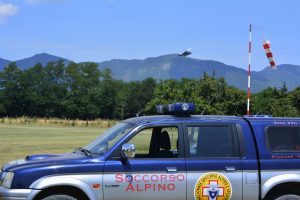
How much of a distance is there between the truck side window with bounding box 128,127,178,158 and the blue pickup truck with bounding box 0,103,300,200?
0.6 inches

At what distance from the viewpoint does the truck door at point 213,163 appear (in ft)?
23.7

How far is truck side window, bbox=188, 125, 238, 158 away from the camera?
7400 millimetres

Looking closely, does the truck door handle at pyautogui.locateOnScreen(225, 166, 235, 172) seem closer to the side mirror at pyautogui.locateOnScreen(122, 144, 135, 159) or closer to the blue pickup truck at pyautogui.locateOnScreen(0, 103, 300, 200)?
the blue pickup truck at pyautogui.locateOnScreen(0, 103, 300, 200)

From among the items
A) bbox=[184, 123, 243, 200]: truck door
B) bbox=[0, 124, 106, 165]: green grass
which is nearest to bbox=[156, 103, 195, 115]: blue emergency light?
bbox=[184, 123, 243, 200]: truck door

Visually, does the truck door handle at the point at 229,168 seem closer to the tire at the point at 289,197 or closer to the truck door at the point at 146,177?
the truck door at the point at 146,177

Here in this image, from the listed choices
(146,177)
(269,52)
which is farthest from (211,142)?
(269,52)

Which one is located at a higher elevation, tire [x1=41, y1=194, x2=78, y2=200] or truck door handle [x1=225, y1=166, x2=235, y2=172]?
truck door handle [x1=225, y1=166, x2=235, y2=172]

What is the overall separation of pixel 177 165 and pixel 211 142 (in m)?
0.63

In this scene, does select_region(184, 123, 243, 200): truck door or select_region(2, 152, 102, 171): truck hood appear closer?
select_region(2, 152, 102, 171): truck hood

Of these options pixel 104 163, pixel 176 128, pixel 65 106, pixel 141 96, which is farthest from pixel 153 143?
pixel 141 96

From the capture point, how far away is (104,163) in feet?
23.1

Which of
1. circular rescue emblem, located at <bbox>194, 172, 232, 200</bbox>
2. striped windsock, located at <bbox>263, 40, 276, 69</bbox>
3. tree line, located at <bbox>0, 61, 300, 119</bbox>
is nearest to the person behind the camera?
circular rescue emblem, located at <bbox>194, 172, 232, 200</bbox>

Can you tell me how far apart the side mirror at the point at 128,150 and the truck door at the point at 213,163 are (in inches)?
31.3

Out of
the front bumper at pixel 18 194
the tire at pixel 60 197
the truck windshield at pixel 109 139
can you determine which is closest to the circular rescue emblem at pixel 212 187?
the truck windshield at pixel 109 139
